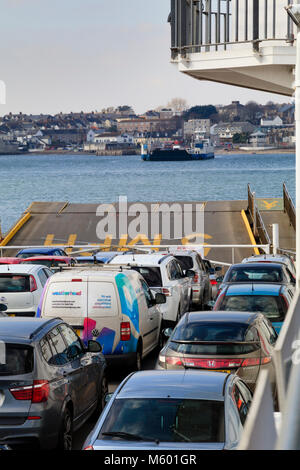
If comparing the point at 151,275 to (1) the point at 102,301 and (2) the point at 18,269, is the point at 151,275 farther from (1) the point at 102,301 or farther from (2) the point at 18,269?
(1) the point at 102,301

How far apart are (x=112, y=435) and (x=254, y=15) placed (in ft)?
28.9

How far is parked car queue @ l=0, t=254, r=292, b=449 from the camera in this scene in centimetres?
700

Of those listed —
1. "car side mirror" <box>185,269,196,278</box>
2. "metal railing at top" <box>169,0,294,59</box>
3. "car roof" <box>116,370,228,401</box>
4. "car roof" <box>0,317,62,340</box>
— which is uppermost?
"metal railing at top" <box>169,0,294,59</box>

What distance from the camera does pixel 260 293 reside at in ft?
46.0

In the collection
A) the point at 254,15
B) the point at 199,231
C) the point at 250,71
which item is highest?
the point at 254,15

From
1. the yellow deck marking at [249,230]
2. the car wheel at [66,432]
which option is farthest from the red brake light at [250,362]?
the yellow deck marking at [249,230]

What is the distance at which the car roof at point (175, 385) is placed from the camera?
729 cm

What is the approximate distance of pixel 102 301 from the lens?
13148 millimetres

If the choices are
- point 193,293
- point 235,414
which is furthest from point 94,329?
point 193,293

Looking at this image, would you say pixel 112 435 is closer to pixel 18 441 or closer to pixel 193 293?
pixel 18 441

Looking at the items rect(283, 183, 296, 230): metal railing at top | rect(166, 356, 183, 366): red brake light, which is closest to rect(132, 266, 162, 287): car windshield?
rect(166, 356, 183, 366): red brake light

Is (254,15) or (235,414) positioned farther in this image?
(254,15)

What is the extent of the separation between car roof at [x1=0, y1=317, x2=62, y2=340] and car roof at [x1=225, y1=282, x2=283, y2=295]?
4.89m

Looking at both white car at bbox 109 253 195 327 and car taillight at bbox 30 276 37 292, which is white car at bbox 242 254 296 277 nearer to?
white car at bbox 109 253 195 327
